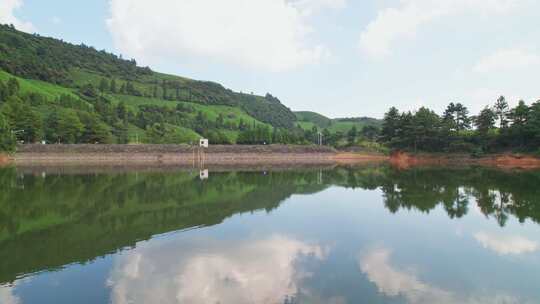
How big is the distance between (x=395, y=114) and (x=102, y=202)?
69.2m

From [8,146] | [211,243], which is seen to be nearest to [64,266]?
[211,243]

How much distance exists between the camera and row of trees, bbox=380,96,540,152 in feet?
200

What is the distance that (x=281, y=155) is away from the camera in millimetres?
78125

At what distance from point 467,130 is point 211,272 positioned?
76.2 m

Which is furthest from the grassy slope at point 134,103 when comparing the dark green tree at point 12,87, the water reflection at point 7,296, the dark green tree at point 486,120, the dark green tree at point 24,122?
the water reflection at point 7,296

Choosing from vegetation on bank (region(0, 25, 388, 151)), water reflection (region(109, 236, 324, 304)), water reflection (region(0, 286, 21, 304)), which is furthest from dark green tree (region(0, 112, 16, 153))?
water reflection (region(0, 286, 21, 304))

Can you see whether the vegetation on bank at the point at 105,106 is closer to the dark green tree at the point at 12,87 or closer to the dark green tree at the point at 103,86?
the dark green tree at the point at 12,87

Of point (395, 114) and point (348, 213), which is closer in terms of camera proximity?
point (348, 213)

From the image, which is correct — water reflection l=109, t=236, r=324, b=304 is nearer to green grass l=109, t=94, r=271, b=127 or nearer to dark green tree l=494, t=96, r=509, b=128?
dark green tree l=494, t=96, r=509, b=128

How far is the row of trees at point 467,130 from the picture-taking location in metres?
60.9

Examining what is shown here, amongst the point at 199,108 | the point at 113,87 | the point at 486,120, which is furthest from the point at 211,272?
the point at 113,87

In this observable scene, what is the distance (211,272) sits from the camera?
30.6ft

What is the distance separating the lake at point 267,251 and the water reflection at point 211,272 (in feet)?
0.09

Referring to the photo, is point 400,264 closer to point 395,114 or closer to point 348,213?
point 348,213
